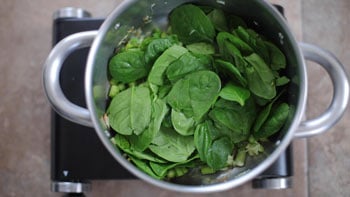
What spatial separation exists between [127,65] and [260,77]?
152 millimetres

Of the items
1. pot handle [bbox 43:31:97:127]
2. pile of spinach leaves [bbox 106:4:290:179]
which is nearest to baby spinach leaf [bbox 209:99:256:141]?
pile of spinach leaves [bbox 106:4:290:179]

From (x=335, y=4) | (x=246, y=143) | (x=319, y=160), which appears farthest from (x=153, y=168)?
(x=335, y=4)

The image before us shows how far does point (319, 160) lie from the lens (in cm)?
69

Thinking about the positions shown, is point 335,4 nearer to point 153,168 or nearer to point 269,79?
point 269,79

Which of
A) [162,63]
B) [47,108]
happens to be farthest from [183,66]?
[47,108]

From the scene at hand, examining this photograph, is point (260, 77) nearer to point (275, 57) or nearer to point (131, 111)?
point (275, 57)

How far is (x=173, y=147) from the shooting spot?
1.81 ft

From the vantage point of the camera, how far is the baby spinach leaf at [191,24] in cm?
55

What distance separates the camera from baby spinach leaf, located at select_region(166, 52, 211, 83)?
53cm

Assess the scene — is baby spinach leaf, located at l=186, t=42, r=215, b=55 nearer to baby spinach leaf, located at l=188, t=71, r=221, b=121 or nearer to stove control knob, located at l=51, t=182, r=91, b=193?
baby spinach leaf, located at l=188, t=71, r=221, b=121

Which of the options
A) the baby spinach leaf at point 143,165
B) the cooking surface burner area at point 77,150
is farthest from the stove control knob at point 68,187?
the baby spinach leaf at point 143,165

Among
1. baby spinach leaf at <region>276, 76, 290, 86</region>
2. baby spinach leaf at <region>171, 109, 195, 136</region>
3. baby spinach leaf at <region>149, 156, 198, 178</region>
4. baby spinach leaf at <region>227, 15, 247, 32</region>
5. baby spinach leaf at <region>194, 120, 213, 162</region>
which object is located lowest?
baby spinach leaf at <region>149, 156, 198, 178</region>

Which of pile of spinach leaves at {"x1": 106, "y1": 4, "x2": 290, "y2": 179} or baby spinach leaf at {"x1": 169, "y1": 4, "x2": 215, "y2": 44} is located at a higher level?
baby spinach leaf at {"x1": 169, "y1": 4, "x2": 215, "y2": 44}

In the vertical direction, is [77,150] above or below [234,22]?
below
